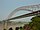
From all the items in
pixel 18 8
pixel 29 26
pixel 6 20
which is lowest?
pixel 29 26

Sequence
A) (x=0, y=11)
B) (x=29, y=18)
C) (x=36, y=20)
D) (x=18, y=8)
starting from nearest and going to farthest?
(x=36, y=20)
(x=29, y=18)
(x=18, y=8)
(x=0, y=11)

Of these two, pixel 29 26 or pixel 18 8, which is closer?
pixel 29 26

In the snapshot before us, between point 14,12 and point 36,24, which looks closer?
point 36,24

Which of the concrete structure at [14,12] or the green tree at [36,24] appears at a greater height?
the concrete structure at [14,12]

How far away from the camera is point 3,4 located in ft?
3.80

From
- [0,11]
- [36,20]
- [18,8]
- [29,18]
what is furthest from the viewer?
[0,11]

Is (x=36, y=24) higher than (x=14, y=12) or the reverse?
the reverse

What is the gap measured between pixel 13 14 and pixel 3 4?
0.58 feet

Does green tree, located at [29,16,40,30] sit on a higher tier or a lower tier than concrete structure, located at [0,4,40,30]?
lower

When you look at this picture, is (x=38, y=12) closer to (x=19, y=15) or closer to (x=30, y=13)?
(x=30, y=13)

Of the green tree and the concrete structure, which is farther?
the concrete structure

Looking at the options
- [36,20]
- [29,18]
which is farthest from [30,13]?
[36,20]

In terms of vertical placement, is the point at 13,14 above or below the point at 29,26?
above

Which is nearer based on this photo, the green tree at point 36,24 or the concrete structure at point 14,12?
the green tree at point 36,24
